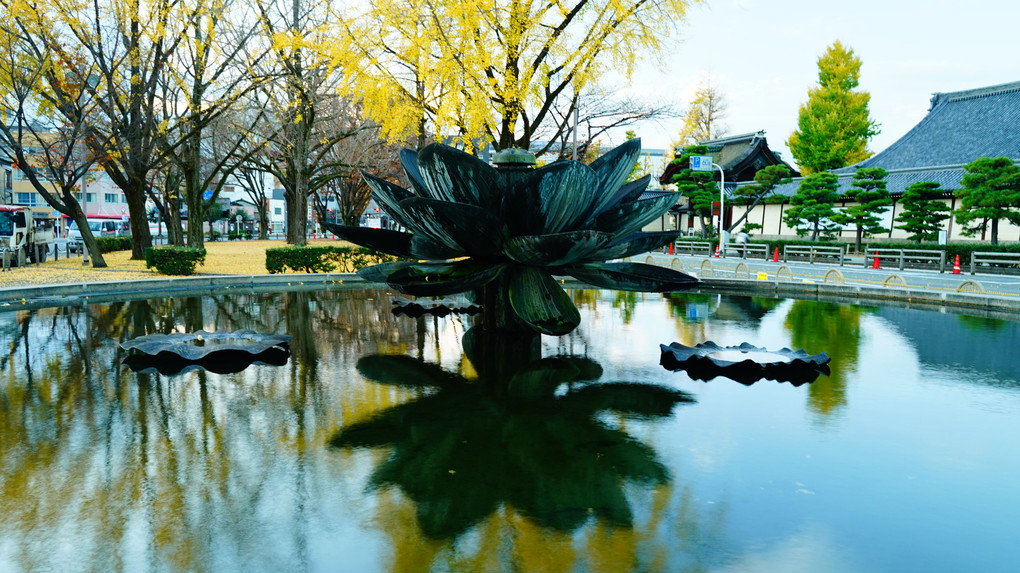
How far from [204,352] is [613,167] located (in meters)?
5.25

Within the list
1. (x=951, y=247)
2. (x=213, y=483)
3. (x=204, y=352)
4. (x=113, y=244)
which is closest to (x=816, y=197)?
(x=951, y=247)

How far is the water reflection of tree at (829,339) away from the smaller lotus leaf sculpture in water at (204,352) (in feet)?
18.5

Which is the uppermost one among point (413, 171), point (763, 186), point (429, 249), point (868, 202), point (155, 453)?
point (763, 186)

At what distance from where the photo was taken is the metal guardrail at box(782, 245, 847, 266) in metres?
29.6

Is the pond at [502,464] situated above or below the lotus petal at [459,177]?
below

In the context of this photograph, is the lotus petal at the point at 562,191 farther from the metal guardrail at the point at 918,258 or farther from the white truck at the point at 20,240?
the metal guardrail at the point at 918,258

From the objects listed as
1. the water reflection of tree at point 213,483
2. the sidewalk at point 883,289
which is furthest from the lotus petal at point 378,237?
the sidewalk at point 883,289

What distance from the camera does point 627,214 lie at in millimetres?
8391

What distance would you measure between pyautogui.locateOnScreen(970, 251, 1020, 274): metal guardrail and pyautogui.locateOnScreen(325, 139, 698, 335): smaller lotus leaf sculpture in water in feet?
61.8

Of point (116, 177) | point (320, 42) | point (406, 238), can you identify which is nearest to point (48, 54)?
point (116, 177)

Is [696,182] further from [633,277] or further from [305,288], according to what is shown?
[633,277]

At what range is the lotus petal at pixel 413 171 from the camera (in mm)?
8697

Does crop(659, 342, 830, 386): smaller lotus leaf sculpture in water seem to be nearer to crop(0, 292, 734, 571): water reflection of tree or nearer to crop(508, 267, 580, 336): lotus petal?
crop(508, 267, 580, 336): lotus petal

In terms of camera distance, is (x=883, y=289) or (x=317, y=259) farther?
(x=317, y=259)
